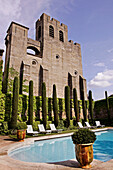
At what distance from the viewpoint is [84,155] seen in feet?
13.3

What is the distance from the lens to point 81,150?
414cm

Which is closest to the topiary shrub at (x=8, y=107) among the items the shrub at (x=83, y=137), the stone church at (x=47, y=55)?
the stone church at (x=47, y=55)

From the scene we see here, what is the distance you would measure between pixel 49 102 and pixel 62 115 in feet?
10.9

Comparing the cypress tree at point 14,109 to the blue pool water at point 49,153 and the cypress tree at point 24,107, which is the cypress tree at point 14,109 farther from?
the blue pool water at point 49,153

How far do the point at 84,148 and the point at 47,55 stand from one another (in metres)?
25.1

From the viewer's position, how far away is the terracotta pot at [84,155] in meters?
4.04

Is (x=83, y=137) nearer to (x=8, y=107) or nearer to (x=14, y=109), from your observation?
(x=14, y=109)

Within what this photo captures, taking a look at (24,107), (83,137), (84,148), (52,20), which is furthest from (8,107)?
(52,20)

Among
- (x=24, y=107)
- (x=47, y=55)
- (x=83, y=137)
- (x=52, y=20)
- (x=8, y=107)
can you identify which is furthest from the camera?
(x=52, y=20)

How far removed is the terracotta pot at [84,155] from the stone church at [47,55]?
18444 mm

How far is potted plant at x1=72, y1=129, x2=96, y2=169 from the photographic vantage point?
4051 millimetres

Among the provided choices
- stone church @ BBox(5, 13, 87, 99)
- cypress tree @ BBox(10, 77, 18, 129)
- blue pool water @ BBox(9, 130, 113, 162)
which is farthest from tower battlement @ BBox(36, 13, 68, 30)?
blue pool water @ BBox(9, 130, 113, 162)

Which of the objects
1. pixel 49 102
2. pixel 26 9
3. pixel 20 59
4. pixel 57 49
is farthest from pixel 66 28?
pixel 26 9

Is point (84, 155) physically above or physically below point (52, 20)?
below
